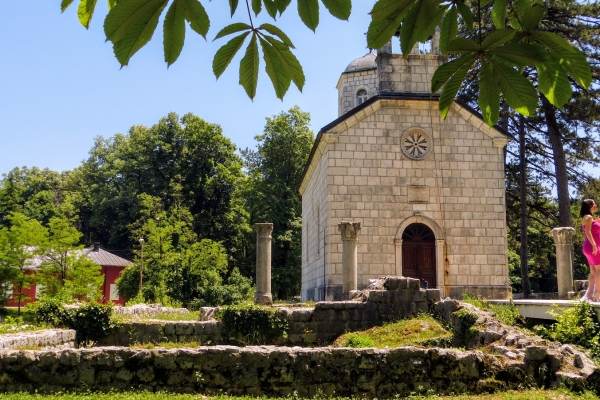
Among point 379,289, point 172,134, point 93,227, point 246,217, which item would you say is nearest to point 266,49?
point 379,289

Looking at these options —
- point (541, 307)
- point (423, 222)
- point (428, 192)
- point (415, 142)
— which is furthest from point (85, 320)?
point (415, 142)

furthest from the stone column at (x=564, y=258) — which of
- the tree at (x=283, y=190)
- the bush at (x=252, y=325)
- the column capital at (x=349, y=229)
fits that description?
the tree at (x=283, y=190)

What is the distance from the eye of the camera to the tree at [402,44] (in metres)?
1.69

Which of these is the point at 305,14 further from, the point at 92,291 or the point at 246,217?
the point at 246,217

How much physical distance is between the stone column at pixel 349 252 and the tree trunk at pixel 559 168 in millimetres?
12745

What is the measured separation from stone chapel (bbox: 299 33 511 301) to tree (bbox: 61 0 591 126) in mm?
14353

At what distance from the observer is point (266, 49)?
76.6 inches

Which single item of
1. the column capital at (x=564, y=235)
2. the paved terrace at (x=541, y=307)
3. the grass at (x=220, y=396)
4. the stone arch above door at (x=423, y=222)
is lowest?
the grass at (x=220, y=396)

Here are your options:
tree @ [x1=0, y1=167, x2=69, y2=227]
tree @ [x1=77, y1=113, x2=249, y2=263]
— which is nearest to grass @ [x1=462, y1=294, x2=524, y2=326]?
tree @ [x1=77, y1=113, x2=249, y2=263]

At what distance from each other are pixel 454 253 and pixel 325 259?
403 centimetres

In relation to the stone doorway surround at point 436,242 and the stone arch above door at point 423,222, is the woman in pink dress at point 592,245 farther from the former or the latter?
the stone arch above door at point 423,222

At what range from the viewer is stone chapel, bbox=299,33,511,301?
16.4 metres

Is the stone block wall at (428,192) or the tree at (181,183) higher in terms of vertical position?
the tree at (181,183)

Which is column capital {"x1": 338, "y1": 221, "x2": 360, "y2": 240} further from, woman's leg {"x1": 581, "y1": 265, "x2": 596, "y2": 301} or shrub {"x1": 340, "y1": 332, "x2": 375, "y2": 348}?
woman's leg {"x1": 581, "y1": 265, "x2": 596, "y2": 301}
